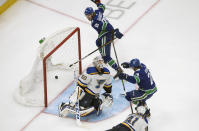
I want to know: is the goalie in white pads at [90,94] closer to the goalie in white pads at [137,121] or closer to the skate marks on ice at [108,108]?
the skate marks on ice at [108,108]

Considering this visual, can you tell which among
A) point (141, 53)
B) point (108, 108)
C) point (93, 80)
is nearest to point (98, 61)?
point (93, 80)

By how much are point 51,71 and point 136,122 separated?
1.49 m

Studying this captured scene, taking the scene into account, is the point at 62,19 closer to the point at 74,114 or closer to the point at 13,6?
the point at 13,6

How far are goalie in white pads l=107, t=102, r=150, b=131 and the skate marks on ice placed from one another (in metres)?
0.52

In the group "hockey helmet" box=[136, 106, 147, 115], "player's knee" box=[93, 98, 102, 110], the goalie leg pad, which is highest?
the goalie leg pad

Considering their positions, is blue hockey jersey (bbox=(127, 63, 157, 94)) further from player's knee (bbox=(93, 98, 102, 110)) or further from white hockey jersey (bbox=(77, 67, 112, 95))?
player's knee (bbox=(93, 98, 102, 110))

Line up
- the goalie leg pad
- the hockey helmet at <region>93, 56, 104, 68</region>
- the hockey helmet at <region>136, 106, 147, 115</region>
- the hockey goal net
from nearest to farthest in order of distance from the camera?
the hockey helmet at <region>136, 106, 147, 115</region> → the hockey helmet at <region>93, 56, 104, 68</region> → the goalie leg pad → the hockey goal net

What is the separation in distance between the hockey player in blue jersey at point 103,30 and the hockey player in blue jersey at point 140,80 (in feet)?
2.69

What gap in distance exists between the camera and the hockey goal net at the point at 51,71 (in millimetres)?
6293

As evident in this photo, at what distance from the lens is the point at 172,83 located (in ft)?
21.3

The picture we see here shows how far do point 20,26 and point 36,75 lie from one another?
1771mm

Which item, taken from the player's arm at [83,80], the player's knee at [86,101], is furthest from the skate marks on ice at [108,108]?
the player's arm at [83,80]

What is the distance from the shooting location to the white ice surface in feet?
20.0

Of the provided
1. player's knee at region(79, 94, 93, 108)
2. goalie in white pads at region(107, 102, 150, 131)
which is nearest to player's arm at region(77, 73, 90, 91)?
player's knee at region(79, 94, 93, 108)
